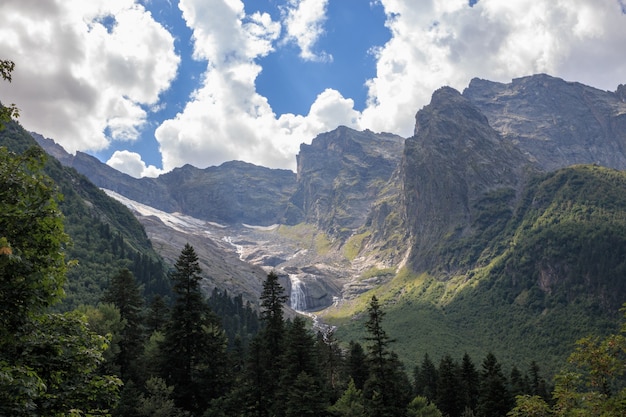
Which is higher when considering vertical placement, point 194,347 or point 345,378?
point 194,347

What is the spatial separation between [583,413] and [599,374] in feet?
12.4

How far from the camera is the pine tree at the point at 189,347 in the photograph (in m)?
48.3

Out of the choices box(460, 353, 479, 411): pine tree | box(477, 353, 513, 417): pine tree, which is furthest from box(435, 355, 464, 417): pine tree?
box(477, 353, 513, 417): pine tree

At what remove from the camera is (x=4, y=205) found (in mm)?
12609

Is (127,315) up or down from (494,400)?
up

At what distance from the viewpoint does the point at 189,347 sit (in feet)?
159

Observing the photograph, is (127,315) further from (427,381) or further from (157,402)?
(427,381)

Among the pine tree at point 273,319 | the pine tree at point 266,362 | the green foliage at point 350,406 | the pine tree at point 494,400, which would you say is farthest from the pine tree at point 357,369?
the green foliage at point 350,406

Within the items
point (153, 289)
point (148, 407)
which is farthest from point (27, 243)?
point (153, 289)

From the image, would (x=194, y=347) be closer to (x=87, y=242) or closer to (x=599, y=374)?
(x=599, y=374)

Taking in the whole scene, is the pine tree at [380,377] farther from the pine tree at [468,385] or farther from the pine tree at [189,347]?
the pine tree at [468,385]

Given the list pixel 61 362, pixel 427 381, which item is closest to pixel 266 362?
pixel 61 362

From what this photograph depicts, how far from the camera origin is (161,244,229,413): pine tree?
158 feet

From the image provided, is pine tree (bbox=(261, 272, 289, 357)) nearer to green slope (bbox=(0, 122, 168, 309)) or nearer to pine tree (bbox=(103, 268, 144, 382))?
pine tree (bbox=(103, 268, 144, 382))
